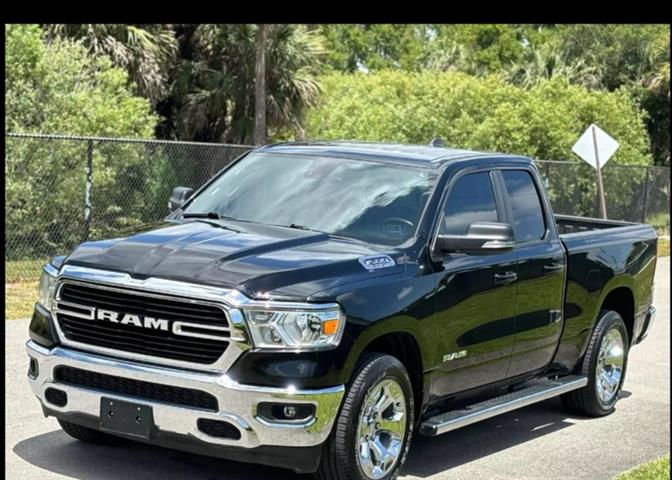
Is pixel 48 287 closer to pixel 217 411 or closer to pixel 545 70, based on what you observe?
pixel 217 411

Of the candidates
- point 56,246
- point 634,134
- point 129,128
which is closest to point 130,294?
point 56,246

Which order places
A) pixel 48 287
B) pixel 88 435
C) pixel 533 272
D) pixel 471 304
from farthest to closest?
pixel 533 272, pixel 471 304, pixel 88 435, pixel 48 287

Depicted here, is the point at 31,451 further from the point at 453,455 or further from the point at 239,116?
the point at 239,116

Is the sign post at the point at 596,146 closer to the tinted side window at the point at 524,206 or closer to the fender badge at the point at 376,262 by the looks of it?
the tinted side window at the point at 524,206

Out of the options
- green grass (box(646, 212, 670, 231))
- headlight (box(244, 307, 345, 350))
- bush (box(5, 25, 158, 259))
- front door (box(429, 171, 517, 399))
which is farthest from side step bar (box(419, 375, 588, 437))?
green grass (box(646, 212, 670, 231))

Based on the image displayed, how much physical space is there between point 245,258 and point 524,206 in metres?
2.74

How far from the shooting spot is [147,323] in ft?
19.8

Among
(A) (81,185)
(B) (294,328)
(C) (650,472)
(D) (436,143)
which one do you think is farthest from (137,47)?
(B) (294,328)

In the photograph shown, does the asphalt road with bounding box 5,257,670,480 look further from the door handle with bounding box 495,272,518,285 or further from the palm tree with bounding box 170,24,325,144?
the palm tree with bounding box 170,24,325,144

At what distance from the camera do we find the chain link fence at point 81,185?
1594cm

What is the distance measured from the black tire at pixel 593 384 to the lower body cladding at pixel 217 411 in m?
3.41
